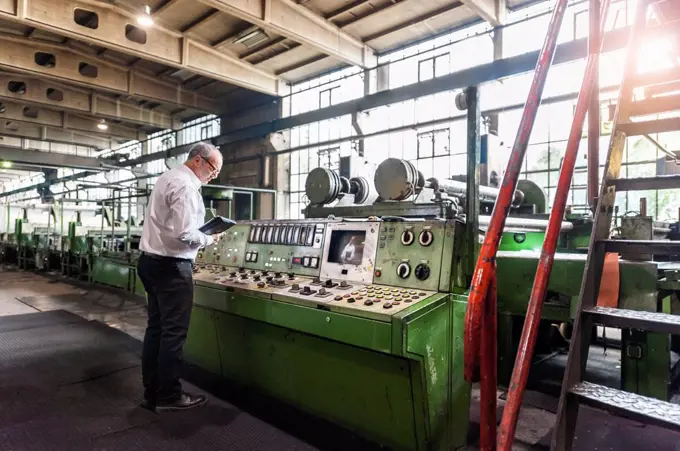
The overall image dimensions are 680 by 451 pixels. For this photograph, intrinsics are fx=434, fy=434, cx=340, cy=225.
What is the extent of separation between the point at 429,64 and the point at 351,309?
23.2 ft

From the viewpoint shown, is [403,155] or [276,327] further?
[403,155]

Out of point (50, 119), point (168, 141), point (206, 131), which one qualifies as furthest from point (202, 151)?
point (168, 141)

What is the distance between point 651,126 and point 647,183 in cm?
29

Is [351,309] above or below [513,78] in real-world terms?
below

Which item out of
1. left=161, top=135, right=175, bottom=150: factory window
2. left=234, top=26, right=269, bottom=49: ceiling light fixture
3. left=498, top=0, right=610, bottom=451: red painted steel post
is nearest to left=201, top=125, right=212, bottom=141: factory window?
left=161, top=135, right=175, bottom=150: factory window

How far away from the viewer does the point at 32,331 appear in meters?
4.69

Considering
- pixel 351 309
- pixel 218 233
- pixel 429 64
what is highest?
pixel 429 64

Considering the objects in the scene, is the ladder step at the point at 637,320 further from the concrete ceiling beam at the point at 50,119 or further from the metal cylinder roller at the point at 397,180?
the concrete ceiling beam at the point at 50,119

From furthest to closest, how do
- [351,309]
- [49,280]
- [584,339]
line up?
[49,280], [351,309], [584,339]

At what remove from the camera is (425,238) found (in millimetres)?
2201

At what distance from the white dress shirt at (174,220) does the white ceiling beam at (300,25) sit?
4.39 metres

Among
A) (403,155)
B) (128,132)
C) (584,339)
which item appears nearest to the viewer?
(584,339)

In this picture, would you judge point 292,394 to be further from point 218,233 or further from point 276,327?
point 218,233

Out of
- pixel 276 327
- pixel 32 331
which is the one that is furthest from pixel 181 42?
pixel 276 327
